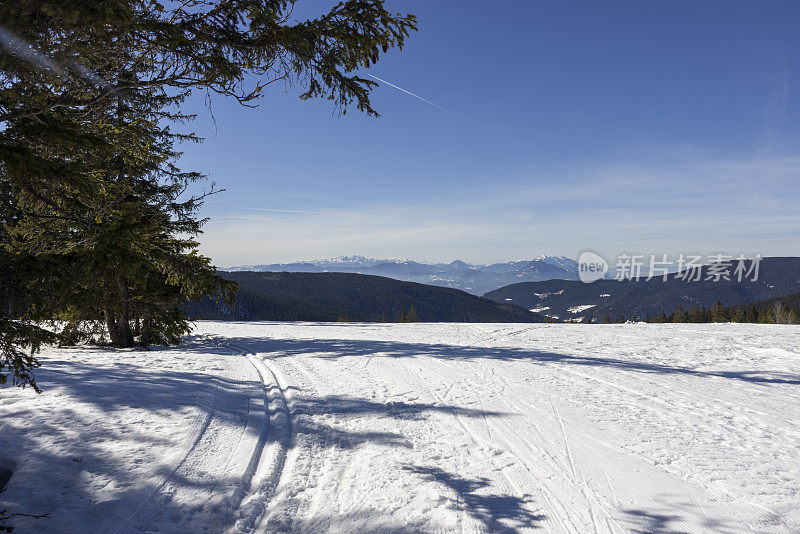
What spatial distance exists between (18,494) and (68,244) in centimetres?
348

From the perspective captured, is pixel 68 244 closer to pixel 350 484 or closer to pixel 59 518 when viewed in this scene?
pixel 59 518

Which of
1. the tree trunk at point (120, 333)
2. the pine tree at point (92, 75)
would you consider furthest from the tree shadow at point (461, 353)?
the pine tree at point (92, 75)

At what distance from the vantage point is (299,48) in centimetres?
391

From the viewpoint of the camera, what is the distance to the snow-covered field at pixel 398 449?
321 centimetres

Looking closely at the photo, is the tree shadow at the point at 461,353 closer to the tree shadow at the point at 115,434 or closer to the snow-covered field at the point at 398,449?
the snow-covered field at the point at 398,449

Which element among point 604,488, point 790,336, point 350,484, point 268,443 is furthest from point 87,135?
point 790,336

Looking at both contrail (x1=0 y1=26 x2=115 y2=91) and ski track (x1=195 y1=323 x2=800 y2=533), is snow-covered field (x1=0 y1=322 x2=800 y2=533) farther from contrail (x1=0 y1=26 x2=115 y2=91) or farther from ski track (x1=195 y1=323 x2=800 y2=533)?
contrail (x1=0 y1=26 x2=115 y2=91)

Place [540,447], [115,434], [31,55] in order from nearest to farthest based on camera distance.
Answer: [31,55], [115,434], [540,447]

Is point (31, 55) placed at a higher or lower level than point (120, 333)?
higher

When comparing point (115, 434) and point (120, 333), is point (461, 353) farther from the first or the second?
point (120, 333)

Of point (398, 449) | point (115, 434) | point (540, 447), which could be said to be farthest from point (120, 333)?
point (540, 447)

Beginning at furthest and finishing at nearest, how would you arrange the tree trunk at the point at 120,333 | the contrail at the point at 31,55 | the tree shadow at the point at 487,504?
1. the tree trunk at the point at 120,333
2. the tree shadow at the point at 487,504
3. the contrail at the point at 31,55

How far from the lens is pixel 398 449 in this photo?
177 inches

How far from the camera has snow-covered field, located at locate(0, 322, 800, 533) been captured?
3.21 meters
